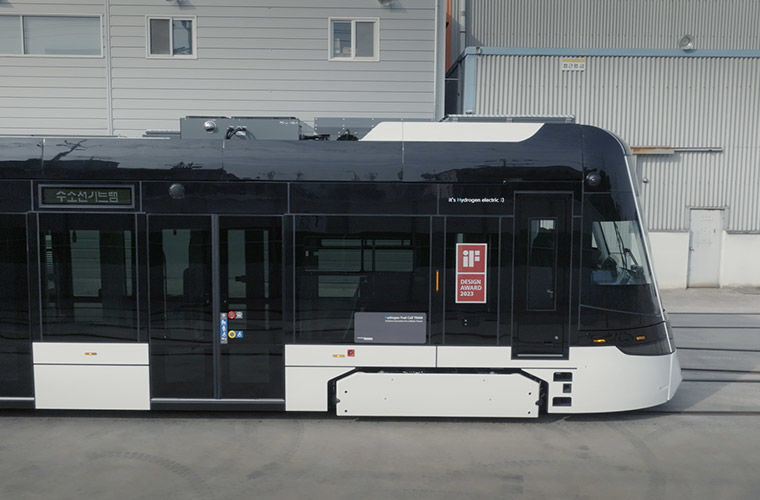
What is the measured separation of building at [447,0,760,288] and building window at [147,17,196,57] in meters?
6.64

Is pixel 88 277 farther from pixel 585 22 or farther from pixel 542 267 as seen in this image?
pixel 585 22

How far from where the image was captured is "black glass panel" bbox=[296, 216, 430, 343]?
19.6 feet

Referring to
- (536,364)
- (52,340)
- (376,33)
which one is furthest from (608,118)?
(52,340)

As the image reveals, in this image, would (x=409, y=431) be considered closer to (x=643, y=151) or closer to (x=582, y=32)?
(x=643, y=151)

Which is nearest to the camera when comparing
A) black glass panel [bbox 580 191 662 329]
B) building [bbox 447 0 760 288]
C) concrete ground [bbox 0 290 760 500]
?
concrete ground [bbox 0 290 760 500]


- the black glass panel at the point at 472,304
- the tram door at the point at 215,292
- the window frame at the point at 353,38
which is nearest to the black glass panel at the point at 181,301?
the tram door at the point at 215,292

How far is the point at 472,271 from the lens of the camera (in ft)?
19.6

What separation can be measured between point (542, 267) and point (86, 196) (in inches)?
175

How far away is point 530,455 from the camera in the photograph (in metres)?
5.50

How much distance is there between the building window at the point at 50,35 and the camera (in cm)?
1352

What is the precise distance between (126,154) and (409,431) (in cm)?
382

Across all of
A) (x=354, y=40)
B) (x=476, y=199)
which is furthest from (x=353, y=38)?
(x=476, y=199)

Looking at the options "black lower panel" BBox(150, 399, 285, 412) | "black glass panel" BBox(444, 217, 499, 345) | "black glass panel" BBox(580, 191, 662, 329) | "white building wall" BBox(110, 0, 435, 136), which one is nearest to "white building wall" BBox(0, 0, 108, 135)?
"white building wall" BBox(110, 0, 435, 136)

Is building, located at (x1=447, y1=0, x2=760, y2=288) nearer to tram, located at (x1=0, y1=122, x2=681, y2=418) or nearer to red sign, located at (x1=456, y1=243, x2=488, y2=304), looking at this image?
tram, located at (x1=0, y1=122, x2=681, y2=418)
